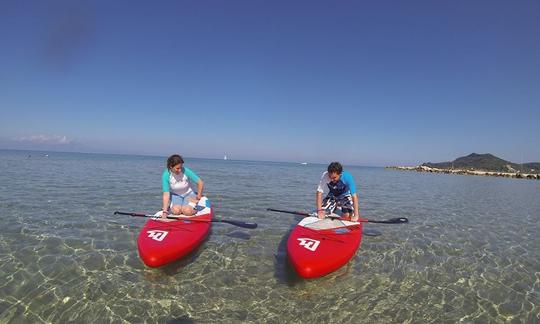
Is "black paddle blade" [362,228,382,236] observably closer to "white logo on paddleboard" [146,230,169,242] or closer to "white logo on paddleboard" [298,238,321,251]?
"white logo on paddleboard" [298,238,321,251]

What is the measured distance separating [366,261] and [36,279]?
7.50m

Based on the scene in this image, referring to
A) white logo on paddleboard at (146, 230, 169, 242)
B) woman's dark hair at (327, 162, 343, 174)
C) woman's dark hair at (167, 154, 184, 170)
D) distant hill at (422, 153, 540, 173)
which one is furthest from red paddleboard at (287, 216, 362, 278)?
distant hill at (422, 153, 540, 173)

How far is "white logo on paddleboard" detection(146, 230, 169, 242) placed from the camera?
7359 mm

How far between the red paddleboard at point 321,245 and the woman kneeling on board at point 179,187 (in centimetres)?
337

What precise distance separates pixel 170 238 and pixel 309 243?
3.35 m

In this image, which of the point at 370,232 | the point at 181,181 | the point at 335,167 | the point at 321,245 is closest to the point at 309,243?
the point at 321,245

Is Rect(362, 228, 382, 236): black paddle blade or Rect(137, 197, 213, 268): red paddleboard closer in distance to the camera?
Rect(137, 197, 213, 268): red paddleboard

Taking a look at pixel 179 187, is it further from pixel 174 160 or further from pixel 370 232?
pixel 370 232

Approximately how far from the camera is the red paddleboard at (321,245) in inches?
258

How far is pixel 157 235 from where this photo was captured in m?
7.52

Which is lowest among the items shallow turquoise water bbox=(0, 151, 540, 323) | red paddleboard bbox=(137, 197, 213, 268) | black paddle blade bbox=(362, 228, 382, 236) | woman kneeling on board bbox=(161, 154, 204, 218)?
shallow turquoise water bbox=(0, 151, 540, 323)

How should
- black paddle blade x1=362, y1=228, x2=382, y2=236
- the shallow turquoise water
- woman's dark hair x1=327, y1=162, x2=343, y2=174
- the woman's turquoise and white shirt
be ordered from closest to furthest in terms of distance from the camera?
the shallow turquoise water → woman's dark hair x1=327, y1=162, x2=343, y2=174 → the woman's turquoise and white shirt → black paddle blade x1=362, y1=228, x2=382, y2=236

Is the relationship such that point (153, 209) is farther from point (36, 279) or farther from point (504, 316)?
point (504, 316)

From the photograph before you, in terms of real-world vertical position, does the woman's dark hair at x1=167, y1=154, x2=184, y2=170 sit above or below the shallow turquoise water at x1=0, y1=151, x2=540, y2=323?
above
